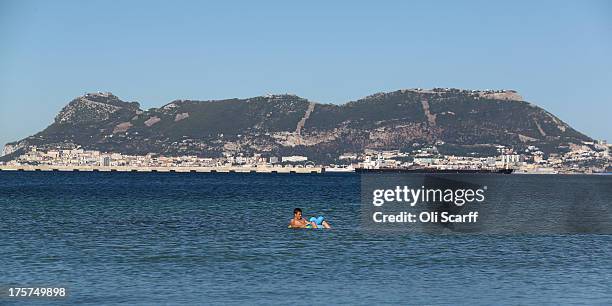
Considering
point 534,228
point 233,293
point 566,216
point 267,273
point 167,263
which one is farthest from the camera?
point 566,216

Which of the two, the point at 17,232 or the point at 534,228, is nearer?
the point at 17,232

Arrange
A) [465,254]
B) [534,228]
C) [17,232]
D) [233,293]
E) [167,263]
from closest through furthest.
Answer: [233,293]
[167,263]
[465,254]
[17,232]
[534,228]

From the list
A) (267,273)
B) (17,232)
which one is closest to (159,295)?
(267,273)

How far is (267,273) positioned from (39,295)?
1092 centimetres

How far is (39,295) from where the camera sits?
3603 cm

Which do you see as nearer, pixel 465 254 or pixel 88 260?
pixel 88 260

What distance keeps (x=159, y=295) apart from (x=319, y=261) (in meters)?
12.7

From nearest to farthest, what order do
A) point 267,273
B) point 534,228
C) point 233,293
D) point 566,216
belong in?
point 233,293 → point 267,273 → point 534,228 → point 566,216

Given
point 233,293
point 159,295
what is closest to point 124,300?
point 159,295

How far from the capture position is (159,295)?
120 ft

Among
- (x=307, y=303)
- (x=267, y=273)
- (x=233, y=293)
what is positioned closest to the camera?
(x=307, y=303)

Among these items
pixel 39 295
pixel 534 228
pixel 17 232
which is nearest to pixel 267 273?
pixel 39 295

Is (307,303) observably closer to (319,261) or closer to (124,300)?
(124,300)

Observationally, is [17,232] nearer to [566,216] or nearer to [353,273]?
[353,273]
